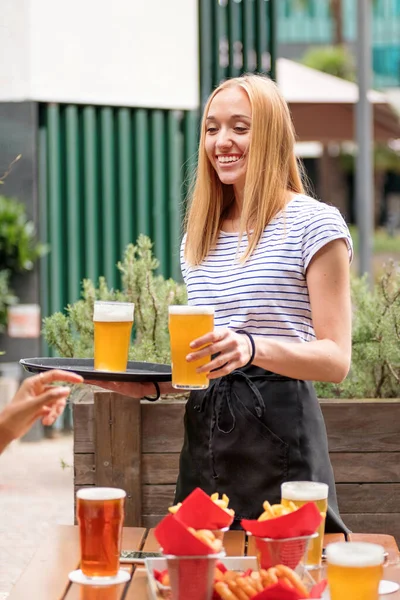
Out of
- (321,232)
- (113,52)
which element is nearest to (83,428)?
(321,232)

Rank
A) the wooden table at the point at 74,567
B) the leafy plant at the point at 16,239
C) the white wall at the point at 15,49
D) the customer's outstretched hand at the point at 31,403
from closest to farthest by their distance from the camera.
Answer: the customer's outstretched hand at the point at 31,403 → the wooden table at the point at 74,567 → the white wall at the point at 15,49 → the leafy plant at the point at 16,239

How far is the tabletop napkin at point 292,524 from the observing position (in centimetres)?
215

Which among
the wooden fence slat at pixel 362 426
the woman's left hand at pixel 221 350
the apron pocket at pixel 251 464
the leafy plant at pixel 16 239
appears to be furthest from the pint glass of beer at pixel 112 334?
the leafy plant at pixel 16 239

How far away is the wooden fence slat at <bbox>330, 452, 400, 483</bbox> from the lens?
4027mm

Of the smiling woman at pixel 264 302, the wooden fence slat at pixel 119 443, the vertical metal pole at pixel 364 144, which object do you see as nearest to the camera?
the smiling woman at pixel 264 302

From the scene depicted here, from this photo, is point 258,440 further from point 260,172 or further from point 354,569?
point 354,569

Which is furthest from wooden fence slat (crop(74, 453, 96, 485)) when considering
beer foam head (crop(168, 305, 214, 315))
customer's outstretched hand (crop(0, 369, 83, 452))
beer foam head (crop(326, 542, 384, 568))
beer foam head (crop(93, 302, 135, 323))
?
beer foam head (crop(326, 542, 384, 568))

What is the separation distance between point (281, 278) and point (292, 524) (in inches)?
32.6

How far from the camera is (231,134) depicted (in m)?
2.96

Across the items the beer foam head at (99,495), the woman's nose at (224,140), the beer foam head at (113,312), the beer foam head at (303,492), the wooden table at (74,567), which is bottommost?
the wooden table at (74,567)

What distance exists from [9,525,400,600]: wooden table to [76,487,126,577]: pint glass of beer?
2.4 inches

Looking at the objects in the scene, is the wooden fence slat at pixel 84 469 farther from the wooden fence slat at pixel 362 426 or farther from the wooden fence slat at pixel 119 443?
the wooden fence slat at pixel 362 426

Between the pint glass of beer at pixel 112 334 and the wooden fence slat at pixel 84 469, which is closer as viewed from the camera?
the pint glass of beer at pixel 112 334

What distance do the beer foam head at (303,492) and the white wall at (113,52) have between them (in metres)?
6.79
